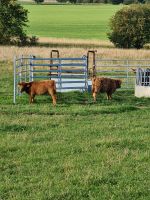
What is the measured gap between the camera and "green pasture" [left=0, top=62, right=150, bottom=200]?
700cm

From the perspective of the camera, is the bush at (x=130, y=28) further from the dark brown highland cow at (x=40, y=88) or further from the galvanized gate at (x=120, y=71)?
the dark brown highland cow at (x=40, y=88)

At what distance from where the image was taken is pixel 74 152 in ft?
30.1

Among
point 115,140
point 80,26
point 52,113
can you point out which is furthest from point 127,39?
point 115,140

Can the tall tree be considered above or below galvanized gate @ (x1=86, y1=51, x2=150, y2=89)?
above

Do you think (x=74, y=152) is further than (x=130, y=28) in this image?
No

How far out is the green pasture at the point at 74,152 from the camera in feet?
23.0

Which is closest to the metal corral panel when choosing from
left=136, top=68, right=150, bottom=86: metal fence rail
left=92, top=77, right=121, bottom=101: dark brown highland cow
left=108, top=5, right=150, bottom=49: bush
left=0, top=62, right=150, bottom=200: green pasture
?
left=136, top=68, right=150, bottom=86: metal fence rail

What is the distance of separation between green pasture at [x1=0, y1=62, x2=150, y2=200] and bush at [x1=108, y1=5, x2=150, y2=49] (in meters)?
42.4

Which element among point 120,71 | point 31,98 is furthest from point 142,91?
point 120,71

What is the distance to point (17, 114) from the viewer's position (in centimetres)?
1369

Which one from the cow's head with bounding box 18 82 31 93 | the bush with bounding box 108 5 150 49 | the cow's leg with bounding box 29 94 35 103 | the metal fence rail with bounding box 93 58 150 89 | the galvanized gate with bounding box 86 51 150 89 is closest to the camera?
the cow's leg with bounding box 29 94 35 103

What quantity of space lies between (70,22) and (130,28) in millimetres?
33199

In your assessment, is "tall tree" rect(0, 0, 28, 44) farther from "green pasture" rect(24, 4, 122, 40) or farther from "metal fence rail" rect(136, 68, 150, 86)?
"metal fence rail" rect(136, 68, 150, 86)

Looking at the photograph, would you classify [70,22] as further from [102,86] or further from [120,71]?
[102,86]
